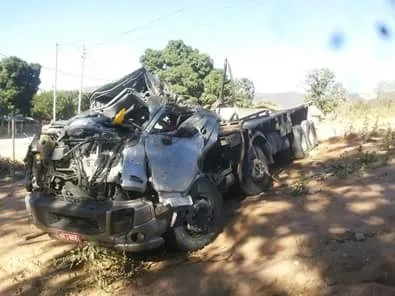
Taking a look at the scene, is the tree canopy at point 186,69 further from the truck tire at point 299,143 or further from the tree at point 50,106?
the truck tire at point 299,143

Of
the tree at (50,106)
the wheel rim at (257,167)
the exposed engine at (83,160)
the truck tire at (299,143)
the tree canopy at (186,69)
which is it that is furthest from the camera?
the tree at (50,106)

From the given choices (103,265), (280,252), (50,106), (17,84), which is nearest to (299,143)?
(280,252)

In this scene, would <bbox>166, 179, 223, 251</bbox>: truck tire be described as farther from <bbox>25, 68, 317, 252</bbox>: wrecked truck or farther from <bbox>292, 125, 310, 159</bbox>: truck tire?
<bbox>292, 125, 310, 159</bbox>: truck tire

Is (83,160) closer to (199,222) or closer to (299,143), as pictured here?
(199,222)

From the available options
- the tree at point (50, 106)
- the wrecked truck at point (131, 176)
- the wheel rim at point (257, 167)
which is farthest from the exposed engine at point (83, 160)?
the tree at point (50, 106)

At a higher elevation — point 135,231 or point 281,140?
point 281,140

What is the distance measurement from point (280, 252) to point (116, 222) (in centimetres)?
162

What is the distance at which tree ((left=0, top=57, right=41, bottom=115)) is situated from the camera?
45.3m

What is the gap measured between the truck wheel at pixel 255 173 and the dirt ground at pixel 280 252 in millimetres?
192

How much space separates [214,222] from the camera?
18.6 ft

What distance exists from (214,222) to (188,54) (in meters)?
37.7

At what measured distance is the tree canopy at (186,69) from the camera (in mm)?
40125

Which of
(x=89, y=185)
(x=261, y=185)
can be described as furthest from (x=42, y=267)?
(x=261, y=185)

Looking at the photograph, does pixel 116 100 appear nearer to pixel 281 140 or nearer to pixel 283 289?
pixel 283 289
